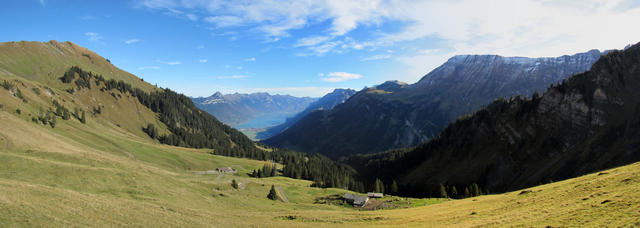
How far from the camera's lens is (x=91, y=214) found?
28.0 m

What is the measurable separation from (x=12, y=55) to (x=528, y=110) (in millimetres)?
333301

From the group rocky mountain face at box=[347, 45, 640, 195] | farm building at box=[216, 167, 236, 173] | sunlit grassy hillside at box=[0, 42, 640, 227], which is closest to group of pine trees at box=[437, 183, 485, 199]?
rocky mountain face at box=[347, 45, 640, 195]

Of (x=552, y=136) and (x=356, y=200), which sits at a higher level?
(x=552, y=136)

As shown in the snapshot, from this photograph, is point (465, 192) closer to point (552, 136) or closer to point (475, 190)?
point (475, 190)

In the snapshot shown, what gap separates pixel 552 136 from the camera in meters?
122

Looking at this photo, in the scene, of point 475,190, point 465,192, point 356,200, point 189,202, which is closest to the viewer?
point 189,202

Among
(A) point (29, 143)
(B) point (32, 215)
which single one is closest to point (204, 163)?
(A) point (29, 143)

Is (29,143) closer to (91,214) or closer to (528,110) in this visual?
(91,214)

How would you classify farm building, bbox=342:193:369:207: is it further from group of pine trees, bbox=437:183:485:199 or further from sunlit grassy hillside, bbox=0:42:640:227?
group of pine trees, bbox=437:183:485:199

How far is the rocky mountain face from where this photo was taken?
95000mm

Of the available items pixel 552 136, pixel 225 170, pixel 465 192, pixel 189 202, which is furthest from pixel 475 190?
pixel 225 170

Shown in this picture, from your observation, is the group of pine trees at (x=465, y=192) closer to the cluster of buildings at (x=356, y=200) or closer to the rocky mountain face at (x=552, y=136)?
the rocky mountain face at (x=552, y=136)

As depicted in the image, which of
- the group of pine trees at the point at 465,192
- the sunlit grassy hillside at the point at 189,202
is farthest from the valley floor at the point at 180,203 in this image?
the group of pine trees at the point at 465,192

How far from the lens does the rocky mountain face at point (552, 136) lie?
95.0 metres
